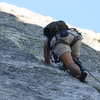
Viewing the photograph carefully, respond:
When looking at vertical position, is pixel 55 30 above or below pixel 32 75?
above

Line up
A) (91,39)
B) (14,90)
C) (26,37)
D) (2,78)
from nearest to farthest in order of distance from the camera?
(14,90) < (2,78) < (26,37) < (91,39)

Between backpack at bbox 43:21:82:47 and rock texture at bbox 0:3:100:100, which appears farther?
backpack at bbox 43:21:82:47

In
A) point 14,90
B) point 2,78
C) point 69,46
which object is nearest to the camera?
point 14,90

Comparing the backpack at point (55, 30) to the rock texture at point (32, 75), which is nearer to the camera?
the rock texture at point (32, 75)

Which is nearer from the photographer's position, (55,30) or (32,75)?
(32,75)

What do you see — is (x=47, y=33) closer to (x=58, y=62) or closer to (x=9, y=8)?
(x=58, y=62)

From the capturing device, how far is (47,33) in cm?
1347

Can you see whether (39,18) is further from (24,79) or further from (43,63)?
(24,79)

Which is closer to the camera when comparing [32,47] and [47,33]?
[47,33]

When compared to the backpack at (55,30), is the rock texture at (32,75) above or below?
below

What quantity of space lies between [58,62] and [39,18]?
12.4 metres

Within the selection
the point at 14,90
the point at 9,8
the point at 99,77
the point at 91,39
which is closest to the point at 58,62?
the point at 99,77

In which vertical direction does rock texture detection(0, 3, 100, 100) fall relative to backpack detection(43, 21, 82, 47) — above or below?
below

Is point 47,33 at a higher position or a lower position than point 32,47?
higher
